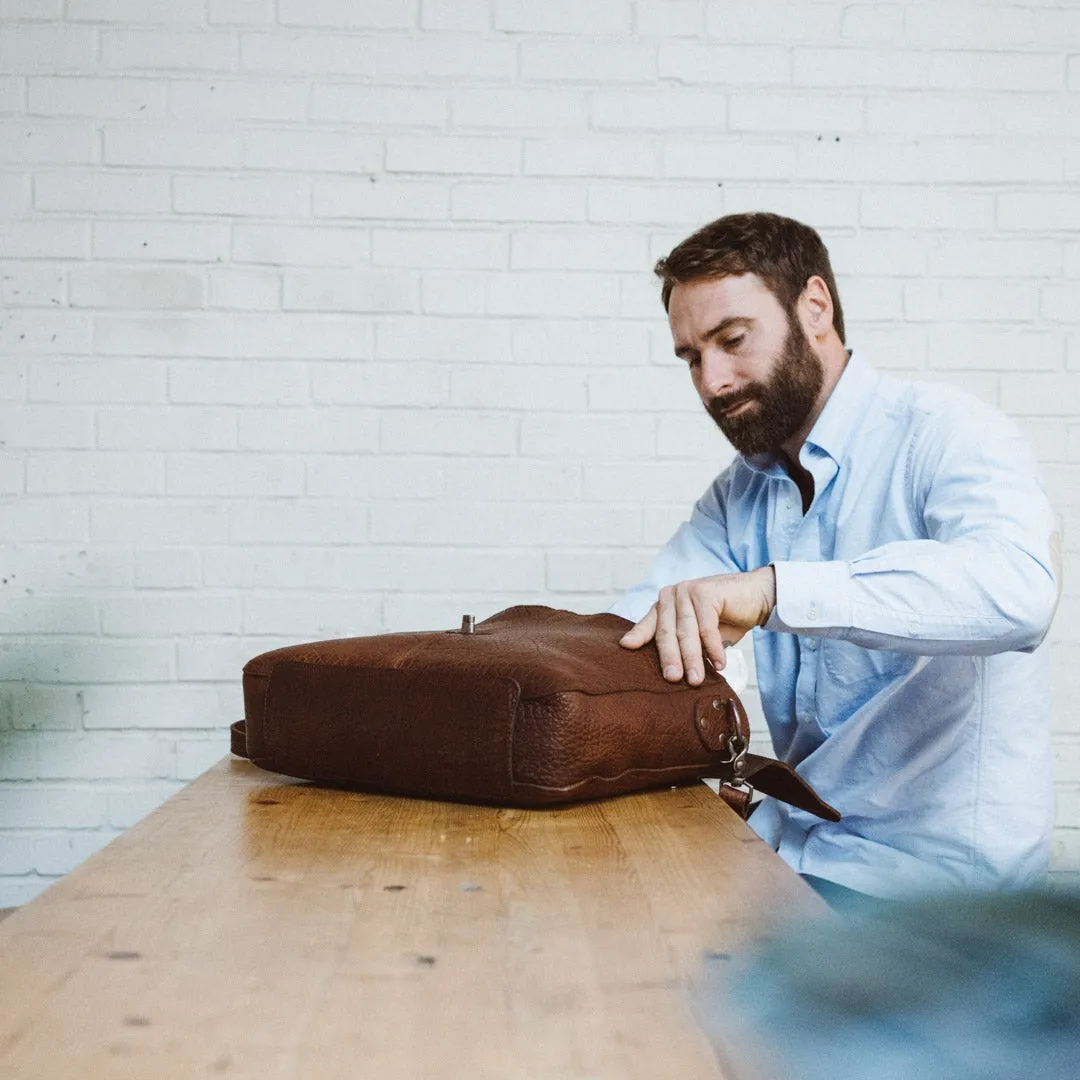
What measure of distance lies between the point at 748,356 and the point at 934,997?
1374 millimetres

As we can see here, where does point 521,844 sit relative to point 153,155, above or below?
below

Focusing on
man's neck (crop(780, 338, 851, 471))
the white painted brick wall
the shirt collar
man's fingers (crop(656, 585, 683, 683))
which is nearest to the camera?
man's fingers (crop(656, 585, 683, 683))

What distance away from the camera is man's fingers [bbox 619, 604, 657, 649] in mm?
1213

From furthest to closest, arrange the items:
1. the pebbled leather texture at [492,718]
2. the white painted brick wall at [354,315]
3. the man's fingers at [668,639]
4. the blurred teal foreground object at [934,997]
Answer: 1. the white painted brick wall at [354,315]
2. the man's fingers at [668,639]
3. the pebbled leather texture at [492,718]
4. the blurred teal foreground object at [934,997]

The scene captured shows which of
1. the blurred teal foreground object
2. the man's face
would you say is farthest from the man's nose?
the blurred teal foreground object

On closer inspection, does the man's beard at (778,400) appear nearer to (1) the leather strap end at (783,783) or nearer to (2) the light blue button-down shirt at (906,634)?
(2) the light blue button-down shirt at (906,634)

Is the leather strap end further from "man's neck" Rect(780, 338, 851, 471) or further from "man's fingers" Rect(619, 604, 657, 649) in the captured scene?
"man's neck" Rect(780, 338, 851, 471)

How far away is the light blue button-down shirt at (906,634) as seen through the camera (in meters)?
1.24

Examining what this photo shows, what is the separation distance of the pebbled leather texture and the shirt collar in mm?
502

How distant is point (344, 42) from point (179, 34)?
0.33 metres

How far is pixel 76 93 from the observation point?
2438mm

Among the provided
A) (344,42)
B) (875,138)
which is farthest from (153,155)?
(875,138)

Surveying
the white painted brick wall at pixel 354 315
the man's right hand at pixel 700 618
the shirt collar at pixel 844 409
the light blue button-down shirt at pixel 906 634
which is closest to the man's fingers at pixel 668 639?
the man's right hand at pixel 700 618

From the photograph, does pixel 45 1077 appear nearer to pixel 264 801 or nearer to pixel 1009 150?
pixel 264 801
